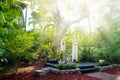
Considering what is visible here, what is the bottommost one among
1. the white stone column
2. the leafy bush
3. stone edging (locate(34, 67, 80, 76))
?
stone edging (locate(34, 67, 80, 76))

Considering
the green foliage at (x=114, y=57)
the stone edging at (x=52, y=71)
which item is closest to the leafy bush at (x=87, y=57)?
the green foliage at (x=114, y=57)

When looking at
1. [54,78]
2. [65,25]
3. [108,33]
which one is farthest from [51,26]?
[54,78]

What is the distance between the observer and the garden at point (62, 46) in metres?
7.14

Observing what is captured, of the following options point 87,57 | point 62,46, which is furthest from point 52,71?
point 87,57

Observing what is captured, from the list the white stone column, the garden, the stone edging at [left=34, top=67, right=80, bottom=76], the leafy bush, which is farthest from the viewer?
the leafy bush

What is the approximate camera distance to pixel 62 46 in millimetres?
13906

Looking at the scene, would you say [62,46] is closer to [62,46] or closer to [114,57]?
[62,46]

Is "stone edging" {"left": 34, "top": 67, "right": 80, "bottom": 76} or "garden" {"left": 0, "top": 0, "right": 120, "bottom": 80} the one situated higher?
"garden" {"left": 0, "top": 0, "right": 120, "bottom": 80}

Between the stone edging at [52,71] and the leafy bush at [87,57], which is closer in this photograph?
the stone edging at [52,71]

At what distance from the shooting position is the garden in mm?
7141

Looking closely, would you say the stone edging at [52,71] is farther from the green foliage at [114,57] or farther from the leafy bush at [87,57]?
the leafy bush at [87,57]

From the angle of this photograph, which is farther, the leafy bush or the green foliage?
the leafy bush

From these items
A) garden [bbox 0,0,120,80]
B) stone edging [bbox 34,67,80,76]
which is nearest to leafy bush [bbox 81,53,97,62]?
garden [bbox 0,0,120,80]

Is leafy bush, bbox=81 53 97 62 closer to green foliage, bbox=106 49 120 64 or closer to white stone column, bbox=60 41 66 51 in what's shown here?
white stone column, bbox=60 41 66 51
